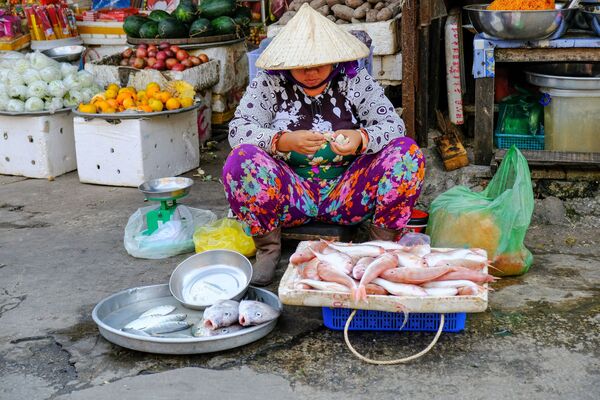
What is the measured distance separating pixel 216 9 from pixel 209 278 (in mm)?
3479

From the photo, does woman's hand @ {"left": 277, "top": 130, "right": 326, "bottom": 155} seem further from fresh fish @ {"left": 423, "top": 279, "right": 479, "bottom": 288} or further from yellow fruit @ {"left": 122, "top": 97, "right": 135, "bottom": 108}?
yellow fruit @ {"left": 122, "top": 97, "right": 135, "bottom": 108}

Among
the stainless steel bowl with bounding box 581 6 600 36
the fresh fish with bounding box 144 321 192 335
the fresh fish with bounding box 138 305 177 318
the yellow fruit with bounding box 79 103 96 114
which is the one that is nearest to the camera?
the fresh fish with bounding box 144 321 192 335

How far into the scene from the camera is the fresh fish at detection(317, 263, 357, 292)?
284 centimetres

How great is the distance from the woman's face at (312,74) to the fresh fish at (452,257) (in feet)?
3.37

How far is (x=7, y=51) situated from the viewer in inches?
264

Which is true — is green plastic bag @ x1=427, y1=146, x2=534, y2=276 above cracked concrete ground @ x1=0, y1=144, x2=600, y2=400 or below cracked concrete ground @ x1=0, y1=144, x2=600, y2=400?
above

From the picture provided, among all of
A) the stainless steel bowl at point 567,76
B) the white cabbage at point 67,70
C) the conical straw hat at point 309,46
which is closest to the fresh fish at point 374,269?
the conical straw hat at point 309,46

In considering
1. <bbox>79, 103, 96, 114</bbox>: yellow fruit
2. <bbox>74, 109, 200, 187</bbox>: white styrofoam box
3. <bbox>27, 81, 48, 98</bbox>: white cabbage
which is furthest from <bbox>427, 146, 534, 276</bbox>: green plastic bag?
<bbox>27, 81, 48, 98</bbox>: white cabbage

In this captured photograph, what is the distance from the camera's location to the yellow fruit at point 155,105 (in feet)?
16.7

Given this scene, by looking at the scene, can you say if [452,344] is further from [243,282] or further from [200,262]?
[200,262]

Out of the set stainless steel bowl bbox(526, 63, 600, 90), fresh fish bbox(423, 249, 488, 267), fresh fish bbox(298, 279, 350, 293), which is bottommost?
fresh fish bbox(298, 279, 350, 293)

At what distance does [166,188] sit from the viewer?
415 centimetres

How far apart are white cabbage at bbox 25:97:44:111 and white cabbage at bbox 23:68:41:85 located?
17 cm

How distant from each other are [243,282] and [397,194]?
77 centimetres
